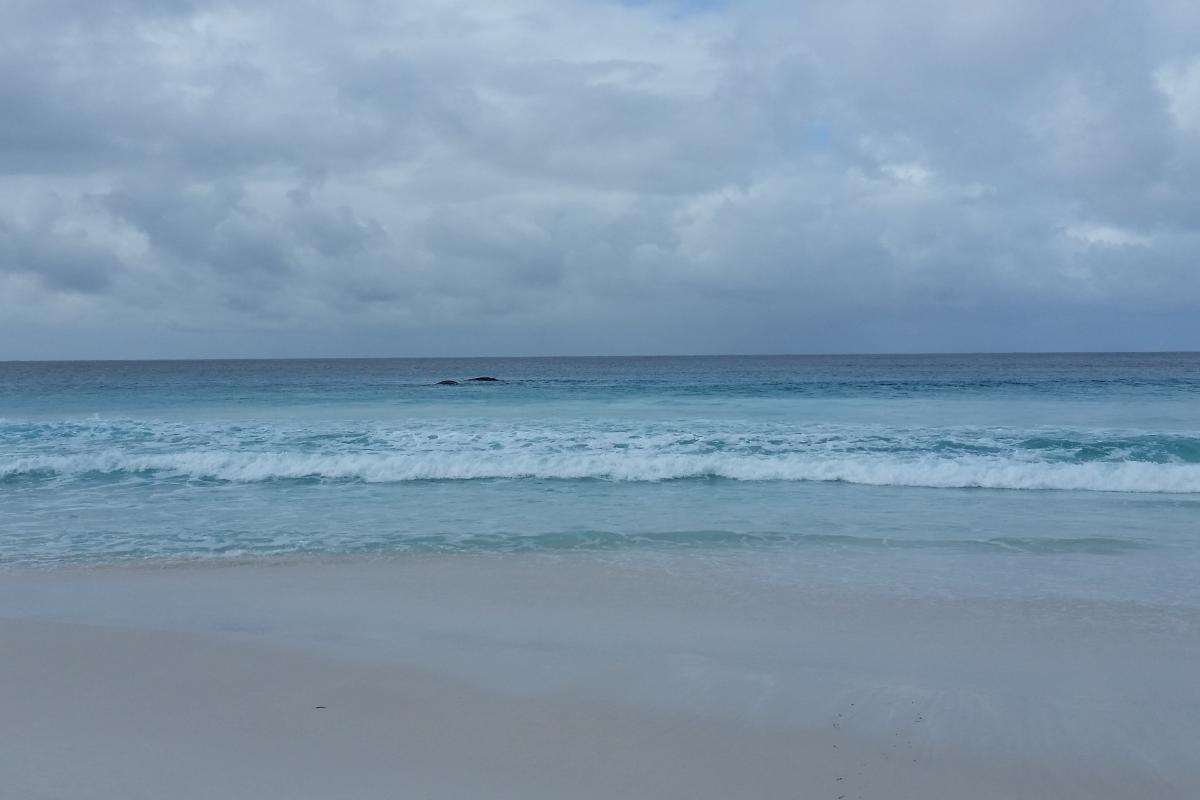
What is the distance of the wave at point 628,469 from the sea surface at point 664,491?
7 centimetres

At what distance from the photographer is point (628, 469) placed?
1669 cm

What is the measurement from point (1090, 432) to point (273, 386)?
42234 millimetres

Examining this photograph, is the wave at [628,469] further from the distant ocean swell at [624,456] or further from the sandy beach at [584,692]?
the sandy beach at [584,692]

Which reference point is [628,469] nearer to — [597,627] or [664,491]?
[664,491]

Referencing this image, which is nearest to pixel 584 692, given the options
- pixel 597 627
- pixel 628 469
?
pixel 597 627

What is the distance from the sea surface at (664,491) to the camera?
9906 mm

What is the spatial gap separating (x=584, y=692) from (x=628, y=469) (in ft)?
36.0

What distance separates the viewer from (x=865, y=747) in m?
4.93

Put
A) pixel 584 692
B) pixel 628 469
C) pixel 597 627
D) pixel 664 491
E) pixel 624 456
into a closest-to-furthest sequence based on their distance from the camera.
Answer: pixel 584 692
pixel 597 627
pixel 664 491
pixel 628 469
pixel 624 456

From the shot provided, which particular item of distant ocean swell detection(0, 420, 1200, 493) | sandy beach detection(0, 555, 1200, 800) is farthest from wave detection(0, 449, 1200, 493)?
sandy beach detection(0, 555, 1200, 800)

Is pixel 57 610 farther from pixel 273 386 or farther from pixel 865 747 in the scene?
pixel 273 386

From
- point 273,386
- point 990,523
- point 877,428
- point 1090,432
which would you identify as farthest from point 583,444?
point 273,386

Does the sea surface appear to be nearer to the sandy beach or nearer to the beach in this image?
the beach

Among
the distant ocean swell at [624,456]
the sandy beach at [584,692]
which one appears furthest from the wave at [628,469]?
the sandy beach at [584,692]
